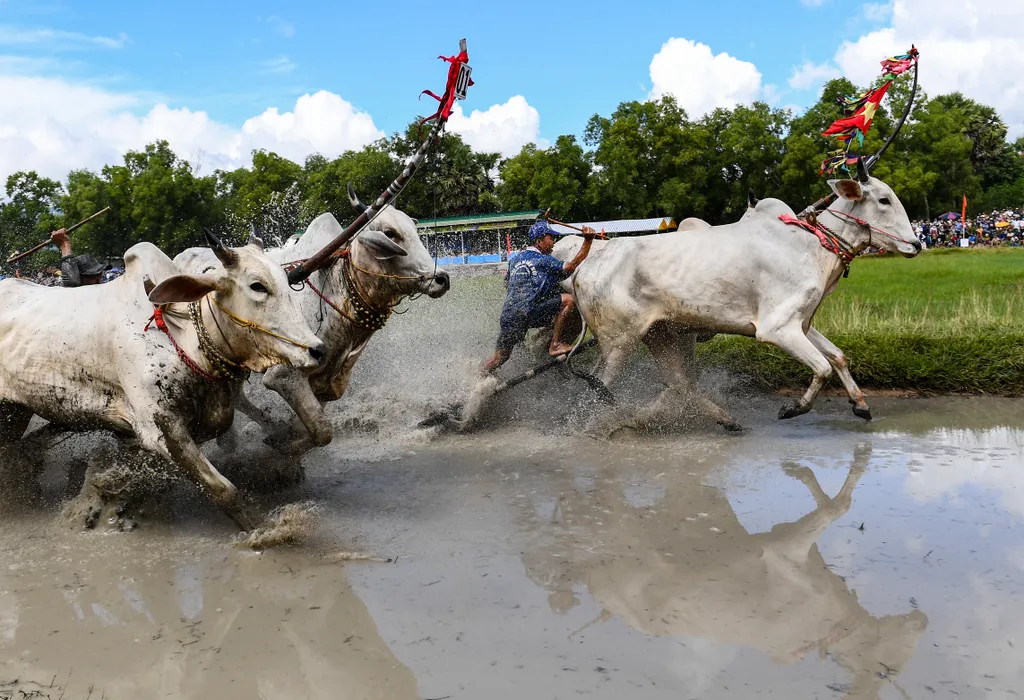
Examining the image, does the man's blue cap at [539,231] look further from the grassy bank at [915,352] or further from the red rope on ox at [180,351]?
the red rope on ox at [180,351]

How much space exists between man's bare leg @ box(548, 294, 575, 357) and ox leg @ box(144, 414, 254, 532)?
388cm

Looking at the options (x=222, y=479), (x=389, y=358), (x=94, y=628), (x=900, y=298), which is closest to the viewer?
(x=94, y=628)

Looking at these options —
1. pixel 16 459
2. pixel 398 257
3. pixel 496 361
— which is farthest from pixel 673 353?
pixel 16 459

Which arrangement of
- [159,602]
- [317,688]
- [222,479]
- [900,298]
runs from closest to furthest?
1. [317,688]
2. [159,602]
3. [222,479]
4. [900,298]

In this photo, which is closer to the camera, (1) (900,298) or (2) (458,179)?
(1) (900,298)

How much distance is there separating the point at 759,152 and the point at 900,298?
3634 cm

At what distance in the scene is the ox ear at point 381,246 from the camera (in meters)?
5.75

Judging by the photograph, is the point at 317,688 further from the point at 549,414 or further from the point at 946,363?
the point at 946,363

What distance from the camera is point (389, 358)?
372 inches

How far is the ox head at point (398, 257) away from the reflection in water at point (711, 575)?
61.5 inches

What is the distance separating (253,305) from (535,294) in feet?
12.4

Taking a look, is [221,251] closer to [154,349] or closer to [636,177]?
[154,349]

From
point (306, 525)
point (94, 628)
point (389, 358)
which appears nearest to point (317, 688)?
point (94, 628)

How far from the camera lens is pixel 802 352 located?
708 cm
